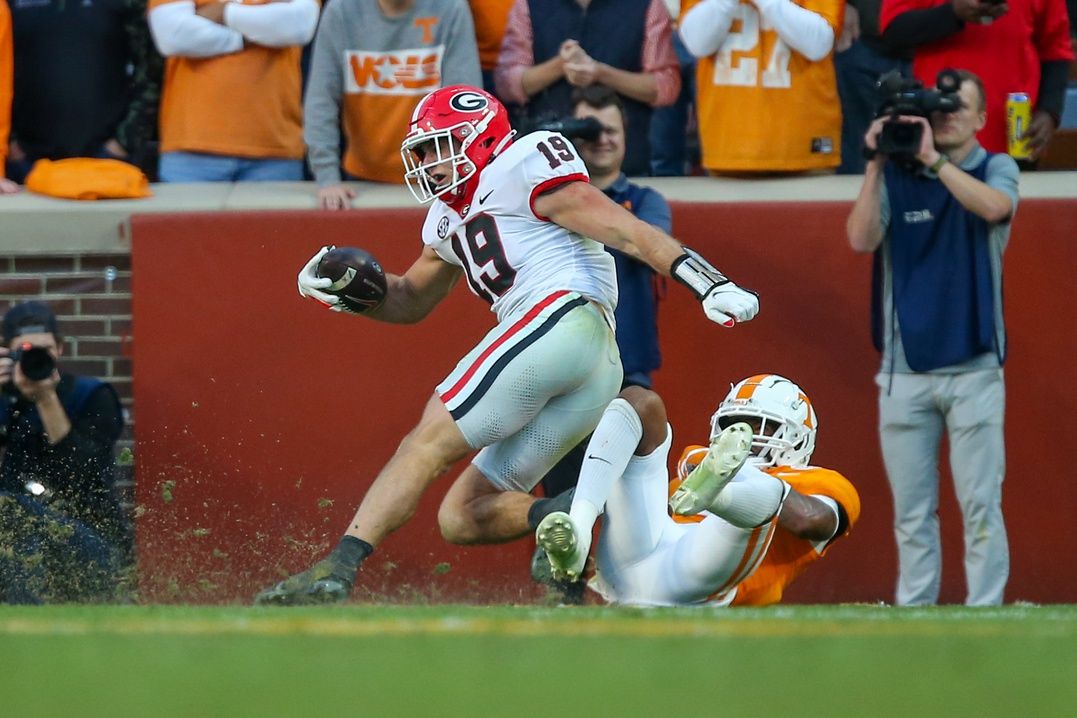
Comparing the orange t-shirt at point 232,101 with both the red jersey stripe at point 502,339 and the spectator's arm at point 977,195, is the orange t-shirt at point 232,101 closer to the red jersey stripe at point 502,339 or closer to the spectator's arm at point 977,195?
the red jersey stripe at point 502,339

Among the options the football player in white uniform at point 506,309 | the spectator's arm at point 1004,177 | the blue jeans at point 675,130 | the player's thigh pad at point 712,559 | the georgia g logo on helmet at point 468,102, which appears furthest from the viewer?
the blue jeans at point 675,130

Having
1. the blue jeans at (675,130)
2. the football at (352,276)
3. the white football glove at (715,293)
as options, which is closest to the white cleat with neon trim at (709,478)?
the white football glove at (715,293)

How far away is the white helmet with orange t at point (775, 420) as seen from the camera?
655cm

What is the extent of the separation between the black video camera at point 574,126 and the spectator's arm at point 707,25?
0.80 m

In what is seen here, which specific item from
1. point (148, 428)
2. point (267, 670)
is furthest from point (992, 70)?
point (267, 670)

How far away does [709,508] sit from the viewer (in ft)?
19.1

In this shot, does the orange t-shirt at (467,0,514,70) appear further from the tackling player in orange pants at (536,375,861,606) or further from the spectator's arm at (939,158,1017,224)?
the tackling player in orange pants at (536,375,861,606)

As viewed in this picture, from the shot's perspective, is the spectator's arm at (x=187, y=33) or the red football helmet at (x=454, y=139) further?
the spectator's arm at (x=187, y=33)

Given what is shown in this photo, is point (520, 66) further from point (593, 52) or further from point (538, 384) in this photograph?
point (538, 384)

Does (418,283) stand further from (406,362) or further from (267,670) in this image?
(267,670)

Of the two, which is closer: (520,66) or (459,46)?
(459,46)

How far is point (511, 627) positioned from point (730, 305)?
1438 mm

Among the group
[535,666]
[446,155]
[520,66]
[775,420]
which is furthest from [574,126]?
[535,666]

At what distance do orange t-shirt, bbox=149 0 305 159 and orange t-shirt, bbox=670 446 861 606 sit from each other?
2850 millimetres
